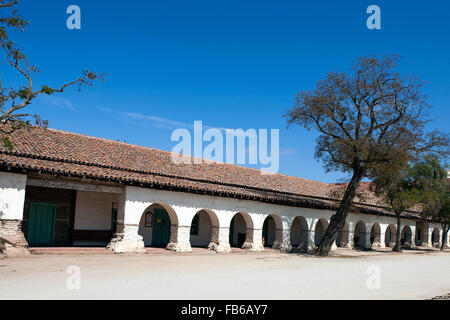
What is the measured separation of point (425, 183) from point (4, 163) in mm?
25569

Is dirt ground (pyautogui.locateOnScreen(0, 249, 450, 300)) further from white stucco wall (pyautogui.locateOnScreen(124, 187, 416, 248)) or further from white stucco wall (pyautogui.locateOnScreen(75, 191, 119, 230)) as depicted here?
white stucco wall (pyautogui.locateOnScreen(75, 191, 119, 230))

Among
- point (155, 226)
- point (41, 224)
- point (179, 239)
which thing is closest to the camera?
point (41, 224)

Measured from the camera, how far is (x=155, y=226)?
20203mm

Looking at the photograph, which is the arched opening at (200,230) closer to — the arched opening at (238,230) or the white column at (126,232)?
the arched opening at (238,230)

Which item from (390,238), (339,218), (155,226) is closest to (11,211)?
(155,226)

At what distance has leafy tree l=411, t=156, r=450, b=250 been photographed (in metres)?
27.1

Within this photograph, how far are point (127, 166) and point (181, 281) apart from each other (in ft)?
31.3

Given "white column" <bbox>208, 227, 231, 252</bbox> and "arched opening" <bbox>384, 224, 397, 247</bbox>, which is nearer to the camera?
"white column" <bbox>208, 227, 231, 252</bbox>

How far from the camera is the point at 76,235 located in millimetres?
17938

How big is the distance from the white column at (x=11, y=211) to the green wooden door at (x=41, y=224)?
305 cm

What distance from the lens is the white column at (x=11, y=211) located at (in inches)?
536

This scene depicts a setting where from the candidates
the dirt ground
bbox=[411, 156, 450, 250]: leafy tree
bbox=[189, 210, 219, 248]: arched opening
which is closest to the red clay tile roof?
bbox=[189, 210, 219, 248]: arched opening

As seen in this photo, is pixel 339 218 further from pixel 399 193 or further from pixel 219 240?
pixel 399 193

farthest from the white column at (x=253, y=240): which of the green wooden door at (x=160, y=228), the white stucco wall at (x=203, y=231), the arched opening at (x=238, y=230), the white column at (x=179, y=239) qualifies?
the green wooden door at (x=160, y=228)
